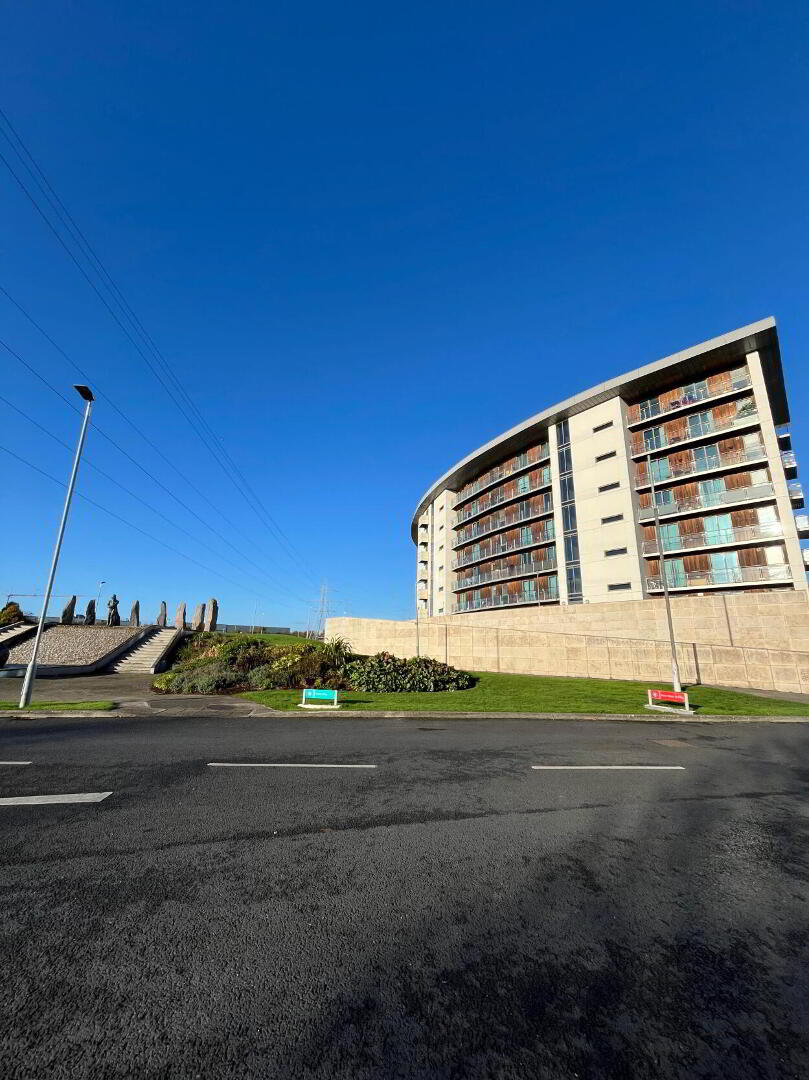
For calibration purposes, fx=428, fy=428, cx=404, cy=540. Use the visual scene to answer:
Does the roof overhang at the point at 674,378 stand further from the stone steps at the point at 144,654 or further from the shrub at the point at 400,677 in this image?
the stone steps at the point at 144,654

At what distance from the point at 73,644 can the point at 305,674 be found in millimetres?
17732

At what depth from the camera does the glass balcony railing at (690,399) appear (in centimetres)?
3243

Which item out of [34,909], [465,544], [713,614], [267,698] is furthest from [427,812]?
[465,544]

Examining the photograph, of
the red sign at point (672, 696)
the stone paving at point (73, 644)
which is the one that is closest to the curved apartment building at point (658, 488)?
the red sign at point (672, 696)

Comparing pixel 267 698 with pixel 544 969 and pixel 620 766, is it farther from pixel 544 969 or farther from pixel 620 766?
pixel 544 969

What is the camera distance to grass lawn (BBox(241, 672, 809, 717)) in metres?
14.4

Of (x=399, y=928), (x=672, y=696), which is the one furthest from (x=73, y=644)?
(x=672, y=696)

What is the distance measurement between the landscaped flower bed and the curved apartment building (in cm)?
1741

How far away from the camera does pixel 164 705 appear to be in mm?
14031

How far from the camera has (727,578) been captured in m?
30.4

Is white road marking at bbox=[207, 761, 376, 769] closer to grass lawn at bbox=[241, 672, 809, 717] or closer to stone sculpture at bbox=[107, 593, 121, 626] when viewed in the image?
grass lawn at bbox=[241, 672, 809, 717]

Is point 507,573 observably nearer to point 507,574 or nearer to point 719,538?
point 507,574

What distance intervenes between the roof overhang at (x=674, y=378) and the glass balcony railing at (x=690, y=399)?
1.41m

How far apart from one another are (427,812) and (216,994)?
3.30 meters
